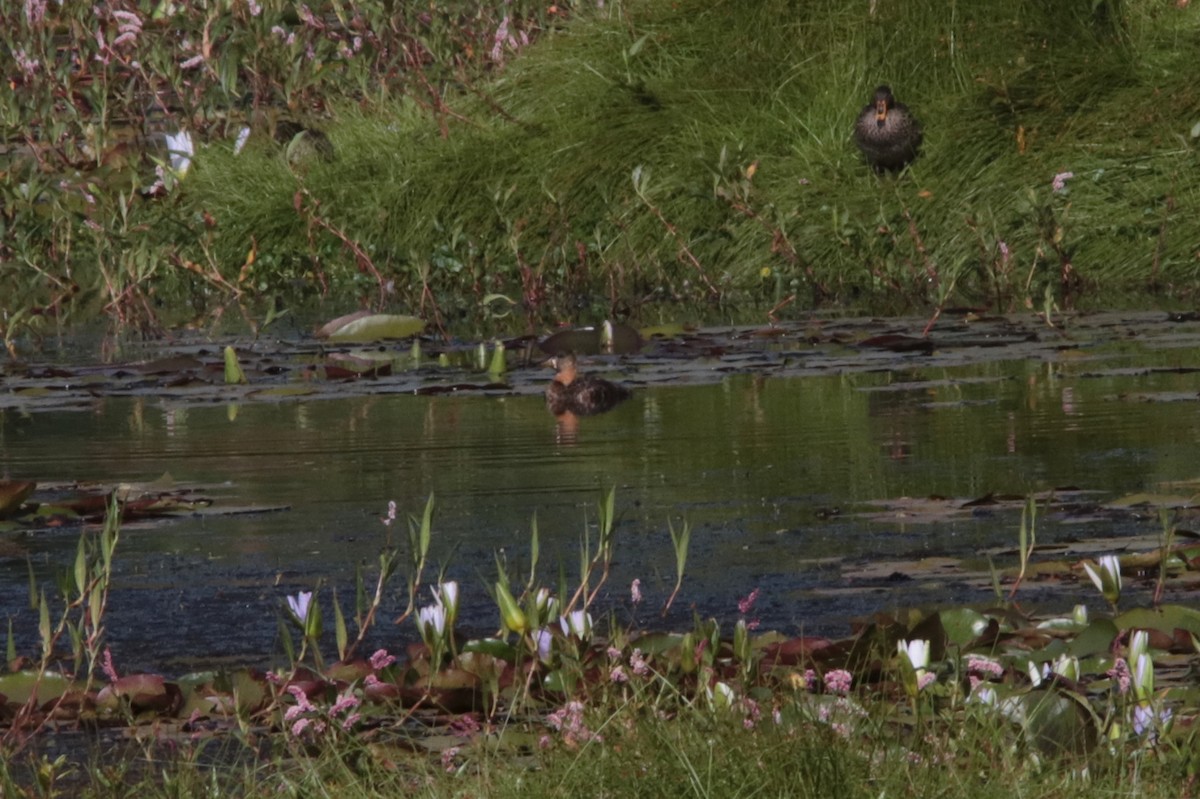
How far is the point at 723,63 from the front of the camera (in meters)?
15.2

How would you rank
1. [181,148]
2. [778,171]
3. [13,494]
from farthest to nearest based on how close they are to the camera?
[181,148] < [778,171] < [13,494]

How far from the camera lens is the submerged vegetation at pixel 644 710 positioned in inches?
113

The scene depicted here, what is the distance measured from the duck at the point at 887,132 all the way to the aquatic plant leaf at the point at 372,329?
3551 mm

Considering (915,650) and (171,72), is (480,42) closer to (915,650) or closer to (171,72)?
(171,72)

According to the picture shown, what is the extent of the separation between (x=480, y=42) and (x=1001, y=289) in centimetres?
693

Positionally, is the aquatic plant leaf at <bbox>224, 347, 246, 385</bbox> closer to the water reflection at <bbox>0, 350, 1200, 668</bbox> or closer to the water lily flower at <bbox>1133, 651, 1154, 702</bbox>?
the water reflection at <bbox>0, 350, 1200, 668</bbox>

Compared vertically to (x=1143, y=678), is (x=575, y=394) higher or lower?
higher

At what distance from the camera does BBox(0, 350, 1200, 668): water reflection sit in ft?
15.1

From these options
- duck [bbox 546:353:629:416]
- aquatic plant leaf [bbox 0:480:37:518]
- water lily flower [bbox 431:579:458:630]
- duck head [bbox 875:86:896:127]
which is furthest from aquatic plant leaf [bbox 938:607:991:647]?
duck head [bbox 875:86:896:127]

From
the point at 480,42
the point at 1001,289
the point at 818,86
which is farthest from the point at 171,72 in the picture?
the point at 1001,289

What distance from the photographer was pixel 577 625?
3.50 meters

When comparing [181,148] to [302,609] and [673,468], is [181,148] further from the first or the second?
[302,609]

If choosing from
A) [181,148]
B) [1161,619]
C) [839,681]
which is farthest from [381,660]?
[181,148]

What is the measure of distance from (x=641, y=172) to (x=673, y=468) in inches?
262
